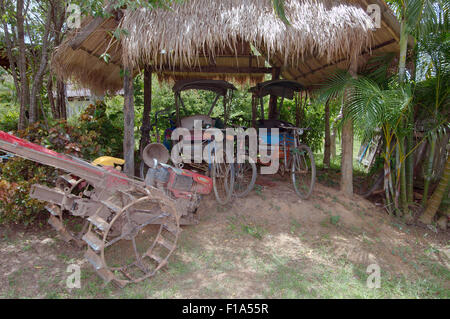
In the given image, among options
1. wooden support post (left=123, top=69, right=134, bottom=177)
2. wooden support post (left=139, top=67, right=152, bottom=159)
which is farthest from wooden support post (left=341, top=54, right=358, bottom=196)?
wooden support post (left=139, top=67, right=152, bottom=159)

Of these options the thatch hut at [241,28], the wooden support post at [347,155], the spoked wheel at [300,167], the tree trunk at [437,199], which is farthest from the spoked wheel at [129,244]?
the tree trunk at [437,199]

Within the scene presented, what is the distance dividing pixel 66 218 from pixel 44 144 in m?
1.12

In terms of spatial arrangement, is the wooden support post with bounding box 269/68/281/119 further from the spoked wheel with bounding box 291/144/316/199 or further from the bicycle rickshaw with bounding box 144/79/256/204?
the spoked wheel with bounding box 291/144/316/199

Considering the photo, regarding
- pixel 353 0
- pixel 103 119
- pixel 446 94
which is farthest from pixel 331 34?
pixel 103 119

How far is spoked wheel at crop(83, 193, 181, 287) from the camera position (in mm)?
2854

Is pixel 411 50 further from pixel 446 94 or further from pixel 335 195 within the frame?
pixel 335 195

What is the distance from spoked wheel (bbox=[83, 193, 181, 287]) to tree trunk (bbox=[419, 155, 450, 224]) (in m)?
4.22

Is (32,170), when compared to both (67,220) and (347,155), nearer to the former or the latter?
(67,220)

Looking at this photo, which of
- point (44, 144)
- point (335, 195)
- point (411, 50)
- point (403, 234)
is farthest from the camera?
point (335, 195)

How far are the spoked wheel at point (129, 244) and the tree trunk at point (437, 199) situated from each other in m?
4.22

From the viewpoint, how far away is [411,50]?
5.08 meters

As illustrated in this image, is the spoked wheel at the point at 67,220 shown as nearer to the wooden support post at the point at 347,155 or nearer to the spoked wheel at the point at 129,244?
the spoked wheel at the point at 129,244

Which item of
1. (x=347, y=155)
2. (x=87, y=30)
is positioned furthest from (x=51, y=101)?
(x=347, y=155)

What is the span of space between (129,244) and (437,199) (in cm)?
482
